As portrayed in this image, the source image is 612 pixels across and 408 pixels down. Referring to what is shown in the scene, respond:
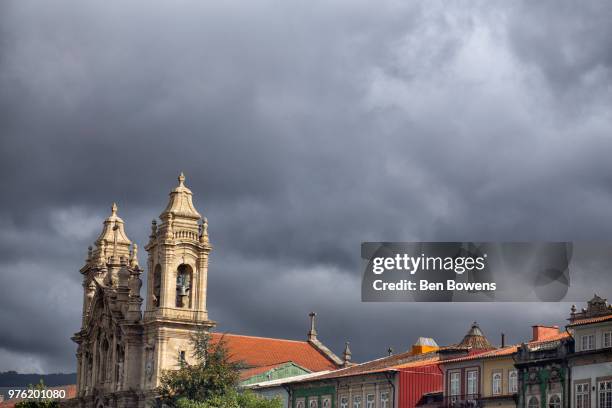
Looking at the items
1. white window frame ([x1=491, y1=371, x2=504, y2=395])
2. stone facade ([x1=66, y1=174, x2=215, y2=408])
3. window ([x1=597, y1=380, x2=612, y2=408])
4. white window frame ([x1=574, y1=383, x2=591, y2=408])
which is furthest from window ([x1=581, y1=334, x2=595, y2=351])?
stone facade ([x1=66, y1=174, x2=215, y2=408])

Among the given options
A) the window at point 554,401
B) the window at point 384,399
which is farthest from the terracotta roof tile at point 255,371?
the window at point 554,401

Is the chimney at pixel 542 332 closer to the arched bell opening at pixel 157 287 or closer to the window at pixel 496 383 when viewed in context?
the window at pixel 496 383

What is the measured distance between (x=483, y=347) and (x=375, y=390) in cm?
847

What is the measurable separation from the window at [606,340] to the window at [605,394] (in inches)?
75.0

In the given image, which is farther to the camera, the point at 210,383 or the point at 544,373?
the point at 210,383

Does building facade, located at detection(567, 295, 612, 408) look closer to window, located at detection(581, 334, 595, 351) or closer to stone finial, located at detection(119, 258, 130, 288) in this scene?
window, located at detection(581, 334, 595, 351)

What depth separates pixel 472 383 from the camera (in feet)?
253

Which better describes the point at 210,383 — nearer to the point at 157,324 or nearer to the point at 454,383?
the point at 157,324

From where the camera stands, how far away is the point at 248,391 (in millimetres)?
87875

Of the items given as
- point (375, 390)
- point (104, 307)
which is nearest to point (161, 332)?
point (104, 307)

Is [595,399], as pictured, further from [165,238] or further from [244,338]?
[244,338]

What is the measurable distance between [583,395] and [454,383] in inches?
477

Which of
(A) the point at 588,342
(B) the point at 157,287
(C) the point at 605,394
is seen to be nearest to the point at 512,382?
(A) the point at 588,342

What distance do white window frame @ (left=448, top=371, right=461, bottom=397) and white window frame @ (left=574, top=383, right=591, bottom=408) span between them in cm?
1097
